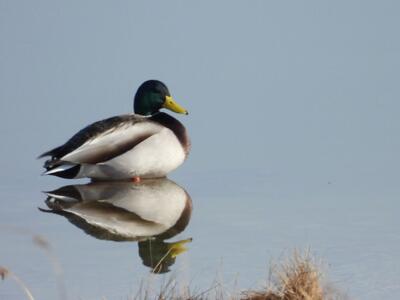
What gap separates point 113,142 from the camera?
8.13m

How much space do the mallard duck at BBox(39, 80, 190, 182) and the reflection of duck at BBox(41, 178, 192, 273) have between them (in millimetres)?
123

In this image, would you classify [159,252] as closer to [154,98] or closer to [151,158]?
Result: [151,158]

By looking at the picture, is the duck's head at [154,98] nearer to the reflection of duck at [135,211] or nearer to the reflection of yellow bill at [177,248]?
the reflection of duck at [135,211]

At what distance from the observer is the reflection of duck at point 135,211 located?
528 centimetres

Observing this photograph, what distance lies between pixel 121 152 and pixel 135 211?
1.84m

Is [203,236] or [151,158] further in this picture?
[151,158]

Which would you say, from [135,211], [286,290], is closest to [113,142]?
[135,211]

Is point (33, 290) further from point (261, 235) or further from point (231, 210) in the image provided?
point (231, 210)

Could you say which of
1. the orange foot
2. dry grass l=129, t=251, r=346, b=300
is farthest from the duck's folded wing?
dry grass l=129, t=251, r=346, b=300

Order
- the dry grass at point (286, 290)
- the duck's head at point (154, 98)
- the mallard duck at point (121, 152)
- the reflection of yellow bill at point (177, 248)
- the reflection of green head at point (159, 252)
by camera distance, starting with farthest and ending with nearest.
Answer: the duck's head at point (154, 98) → the mallard duck at point (121, 152) → the reflection of yellow bill at point (177, 248) → the reflection of green head at point (159, 252) → the dry grass at point (286, 290)

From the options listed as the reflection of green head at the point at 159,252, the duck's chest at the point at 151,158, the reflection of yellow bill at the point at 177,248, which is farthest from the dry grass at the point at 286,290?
the duck's chest at the point at 151,158

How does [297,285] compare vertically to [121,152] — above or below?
below

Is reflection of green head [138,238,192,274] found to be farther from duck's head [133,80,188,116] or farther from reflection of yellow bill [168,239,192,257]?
duck's head [133,80,188,116]

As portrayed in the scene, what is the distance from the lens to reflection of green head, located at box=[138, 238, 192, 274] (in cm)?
475
